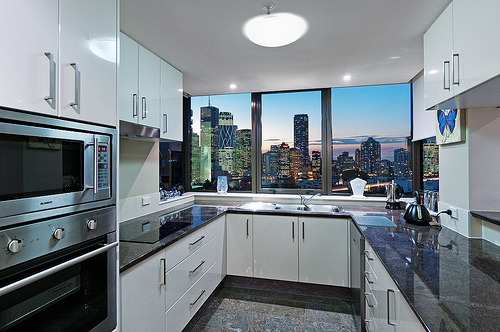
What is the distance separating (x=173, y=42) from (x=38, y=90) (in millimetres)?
1428

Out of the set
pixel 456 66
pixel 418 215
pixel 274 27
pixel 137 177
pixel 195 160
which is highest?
pixel 274 27

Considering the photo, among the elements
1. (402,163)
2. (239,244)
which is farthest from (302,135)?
(239,244)

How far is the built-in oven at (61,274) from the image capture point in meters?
0.87

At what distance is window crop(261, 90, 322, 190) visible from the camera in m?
3.62

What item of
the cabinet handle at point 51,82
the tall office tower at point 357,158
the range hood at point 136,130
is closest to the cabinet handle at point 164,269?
the range hood at point 136,130

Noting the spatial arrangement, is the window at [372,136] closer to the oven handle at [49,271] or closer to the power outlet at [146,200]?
the power outlet at [146,200]

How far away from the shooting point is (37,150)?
3.20 ft

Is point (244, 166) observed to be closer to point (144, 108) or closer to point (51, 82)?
point (144, 108)

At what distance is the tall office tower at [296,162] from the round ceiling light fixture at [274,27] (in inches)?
77.0

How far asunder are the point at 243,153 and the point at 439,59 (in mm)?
2571

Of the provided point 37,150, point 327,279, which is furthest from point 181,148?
point 37,150

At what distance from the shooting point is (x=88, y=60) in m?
1.14

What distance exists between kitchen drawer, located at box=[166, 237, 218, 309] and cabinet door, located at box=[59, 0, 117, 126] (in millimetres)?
1191

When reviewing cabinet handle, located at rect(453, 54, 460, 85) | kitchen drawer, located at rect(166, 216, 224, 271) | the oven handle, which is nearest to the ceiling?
cabinet handle, located at rect(453, 54, 460, 85)
